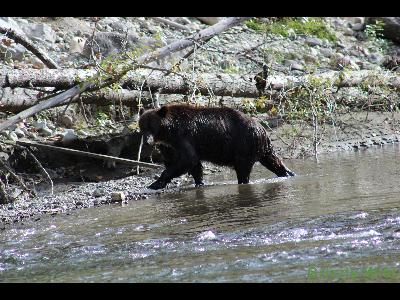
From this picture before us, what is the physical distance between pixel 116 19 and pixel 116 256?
12419mm

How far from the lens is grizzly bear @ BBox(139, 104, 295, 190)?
1127 centimetres

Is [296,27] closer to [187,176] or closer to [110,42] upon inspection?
[110,42]

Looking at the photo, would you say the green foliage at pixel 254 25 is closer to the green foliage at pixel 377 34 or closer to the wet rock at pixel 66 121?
the green foliage at pixel 377 34

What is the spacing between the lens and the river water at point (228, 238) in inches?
220

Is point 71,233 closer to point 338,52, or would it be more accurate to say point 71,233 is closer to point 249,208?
point 249,208

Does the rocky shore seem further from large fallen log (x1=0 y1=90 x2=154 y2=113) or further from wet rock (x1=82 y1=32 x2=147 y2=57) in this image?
large fallen log (x1=0 y1=90 x2=154 y2=113)

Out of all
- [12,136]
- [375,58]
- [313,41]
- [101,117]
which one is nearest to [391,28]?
[375,58]

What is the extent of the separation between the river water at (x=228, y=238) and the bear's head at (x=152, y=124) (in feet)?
3.92

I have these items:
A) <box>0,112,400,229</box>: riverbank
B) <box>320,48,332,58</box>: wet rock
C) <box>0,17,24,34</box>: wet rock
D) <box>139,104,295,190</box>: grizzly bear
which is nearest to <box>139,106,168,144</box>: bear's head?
<box>139,104,295,190</box>: grizzly bear

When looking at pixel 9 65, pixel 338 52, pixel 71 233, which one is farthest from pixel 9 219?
pixel 338 52

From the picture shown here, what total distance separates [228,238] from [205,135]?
4.65m

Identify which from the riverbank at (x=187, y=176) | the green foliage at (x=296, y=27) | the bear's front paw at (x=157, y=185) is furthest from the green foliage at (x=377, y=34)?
the bear's front paw at (x=157, y=185)

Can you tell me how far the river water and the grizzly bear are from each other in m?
0.87

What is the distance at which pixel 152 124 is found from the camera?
11227mm
